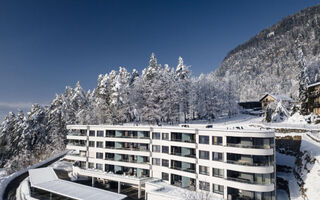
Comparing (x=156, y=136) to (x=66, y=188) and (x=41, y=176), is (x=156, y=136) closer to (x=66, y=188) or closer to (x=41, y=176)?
(x=66, y=188)

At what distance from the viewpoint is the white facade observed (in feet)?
88.8

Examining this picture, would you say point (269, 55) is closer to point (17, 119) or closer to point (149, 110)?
point (149, 110)

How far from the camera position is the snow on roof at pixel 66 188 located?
30120 millimetres

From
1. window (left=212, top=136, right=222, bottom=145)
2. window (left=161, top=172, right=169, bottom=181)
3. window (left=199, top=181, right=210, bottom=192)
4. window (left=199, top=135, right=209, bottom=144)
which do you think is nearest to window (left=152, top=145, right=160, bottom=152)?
window (left=161, top=172, right=169, bottom=181)

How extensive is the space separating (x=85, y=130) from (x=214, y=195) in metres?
32.4

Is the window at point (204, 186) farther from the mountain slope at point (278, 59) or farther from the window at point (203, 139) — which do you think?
the mountain slope at point (278, 59)

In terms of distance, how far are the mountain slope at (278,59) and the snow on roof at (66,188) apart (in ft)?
327

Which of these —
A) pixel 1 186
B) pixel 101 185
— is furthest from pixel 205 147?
pixel 1 186

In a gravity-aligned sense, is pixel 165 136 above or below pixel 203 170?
above

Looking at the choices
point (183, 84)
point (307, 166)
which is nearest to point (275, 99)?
point (183, 84)

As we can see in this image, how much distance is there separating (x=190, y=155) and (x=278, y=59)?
6175 inches

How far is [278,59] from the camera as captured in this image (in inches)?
6176

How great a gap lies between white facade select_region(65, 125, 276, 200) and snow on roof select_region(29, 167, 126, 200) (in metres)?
8.16

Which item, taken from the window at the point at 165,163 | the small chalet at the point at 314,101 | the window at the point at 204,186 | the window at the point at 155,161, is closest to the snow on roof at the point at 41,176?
the window at the point at 155,161
